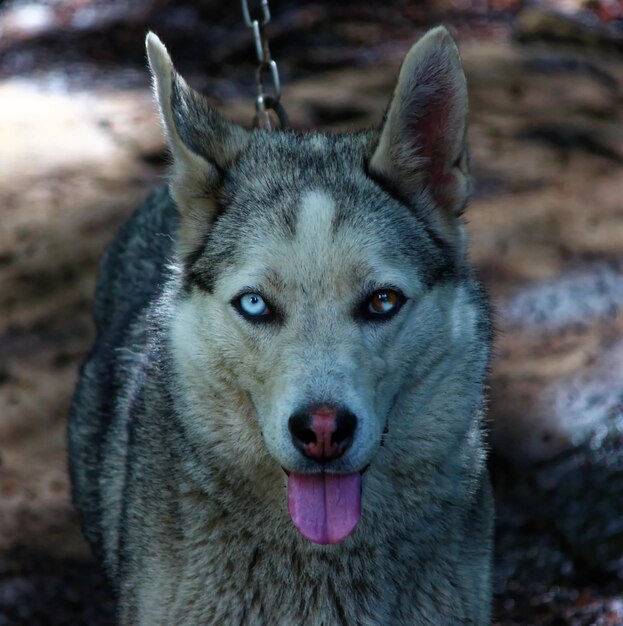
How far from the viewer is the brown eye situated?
306 cm

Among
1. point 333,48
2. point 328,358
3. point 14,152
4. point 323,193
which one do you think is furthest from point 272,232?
point 333,48

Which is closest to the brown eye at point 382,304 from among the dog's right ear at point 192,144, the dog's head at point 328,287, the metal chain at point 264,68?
the dog's head at point 328,287

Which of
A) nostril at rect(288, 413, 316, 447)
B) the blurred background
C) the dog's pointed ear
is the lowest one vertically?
the blurred background

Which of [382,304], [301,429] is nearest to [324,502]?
[301,429]

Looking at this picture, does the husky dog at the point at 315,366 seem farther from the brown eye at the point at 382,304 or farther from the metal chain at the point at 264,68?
the metal chain at the point at 264,68

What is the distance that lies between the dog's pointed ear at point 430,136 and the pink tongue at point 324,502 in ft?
3.12

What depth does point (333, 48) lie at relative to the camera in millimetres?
10281

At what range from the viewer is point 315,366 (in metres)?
2.87

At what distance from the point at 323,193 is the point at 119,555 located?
1.50 metres

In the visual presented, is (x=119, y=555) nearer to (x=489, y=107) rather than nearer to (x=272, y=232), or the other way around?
(x=272, y=232)

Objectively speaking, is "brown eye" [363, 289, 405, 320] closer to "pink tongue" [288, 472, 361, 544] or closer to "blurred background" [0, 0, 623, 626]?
"pink tongue" [288, 472, 361, 544]

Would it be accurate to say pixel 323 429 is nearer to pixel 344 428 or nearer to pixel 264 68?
pixel 344 428

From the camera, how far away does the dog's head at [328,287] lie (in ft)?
9.56

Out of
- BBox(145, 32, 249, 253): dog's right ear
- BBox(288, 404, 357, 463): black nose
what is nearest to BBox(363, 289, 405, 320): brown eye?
BBox(288, 404, 357, 463): black nose
